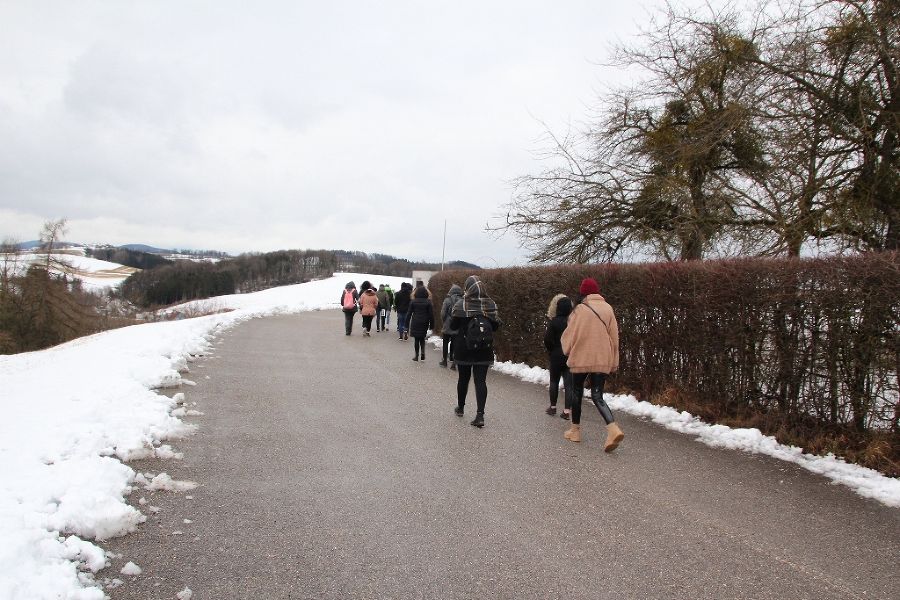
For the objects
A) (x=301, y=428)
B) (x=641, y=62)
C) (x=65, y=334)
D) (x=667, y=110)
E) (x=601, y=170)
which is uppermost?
(x=641, y=62)

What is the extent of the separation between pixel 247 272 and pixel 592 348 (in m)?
121

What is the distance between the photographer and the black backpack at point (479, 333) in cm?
729

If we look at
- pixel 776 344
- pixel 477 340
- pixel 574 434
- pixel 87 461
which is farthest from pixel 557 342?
pixel 87 461

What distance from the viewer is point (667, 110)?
14.0 metres

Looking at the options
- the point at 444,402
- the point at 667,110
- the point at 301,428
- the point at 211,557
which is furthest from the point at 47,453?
the point at 667,110

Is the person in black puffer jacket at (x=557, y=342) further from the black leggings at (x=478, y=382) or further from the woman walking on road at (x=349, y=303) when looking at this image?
the woman walking on road at (x=349, y=303)

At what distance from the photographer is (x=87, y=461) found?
14.8 ft

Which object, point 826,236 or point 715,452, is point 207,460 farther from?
Answer: point 826,236

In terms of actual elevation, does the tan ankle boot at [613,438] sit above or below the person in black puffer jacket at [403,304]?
below

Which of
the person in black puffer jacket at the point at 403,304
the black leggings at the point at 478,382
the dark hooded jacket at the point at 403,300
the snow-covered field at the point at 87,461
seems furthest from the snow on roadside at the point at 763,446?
the dark hooded jacket at the point at 403,300

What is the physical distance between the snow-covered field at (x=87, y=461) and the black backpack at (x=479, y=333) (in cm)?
254

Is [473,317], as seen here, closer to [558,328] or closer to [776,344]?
[558,328]

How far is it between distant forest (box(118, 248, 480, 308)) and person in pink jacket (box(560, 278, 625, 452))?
276ft

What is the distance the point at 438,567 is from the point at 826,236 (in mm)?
9788
